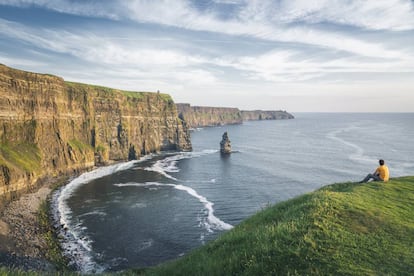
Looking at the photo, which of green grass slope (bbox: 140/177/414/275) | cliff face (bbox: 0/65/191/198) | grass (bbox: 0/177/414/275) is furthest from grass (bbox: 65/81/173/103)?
grass (bbox: 0/177/414/275)

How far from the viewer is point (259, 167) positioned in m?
94.2

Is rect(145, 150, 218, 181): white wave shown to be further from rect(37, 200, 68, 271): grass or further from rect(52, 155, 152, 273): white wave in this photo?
rect(37, 200, 68, 271): grass

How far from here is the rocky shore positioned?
34.6 meters

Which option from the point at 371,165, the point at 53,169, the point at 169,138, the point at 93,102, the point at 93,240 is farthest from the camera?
the point at 169,138

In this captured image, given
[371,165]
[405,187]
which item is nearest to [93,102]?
[371,165]

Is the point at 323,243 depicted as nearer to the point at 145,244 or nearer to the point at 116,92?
the point at 145,244

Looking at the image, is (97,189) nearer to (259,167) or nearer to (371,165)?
(259,167)

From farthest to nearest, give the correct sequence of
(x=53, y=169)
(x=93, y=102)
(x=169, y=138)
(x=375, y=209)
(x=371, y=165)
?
(x=169, y=138)
(x=93, y=102)
(x=371, y=165)
(x=53, y=169)
(x=375, y=209)

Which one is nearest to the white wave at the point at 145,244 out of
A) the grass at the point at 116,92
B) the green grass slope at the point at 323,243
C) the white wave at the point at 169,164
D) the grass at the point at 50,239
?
the grass at the point at 50,239

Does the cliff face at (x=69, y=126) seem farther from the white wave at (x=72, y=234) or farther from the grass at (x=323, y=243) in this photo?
the grass at (x=323, y=243)

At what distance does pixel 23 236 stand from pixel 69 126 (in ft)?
194

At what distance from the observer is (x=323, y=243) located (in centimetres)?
1315

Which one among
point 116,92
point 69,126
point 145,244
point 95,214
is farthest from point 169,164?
point 145,244

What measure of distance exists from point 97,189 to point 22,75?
34.9 metres
